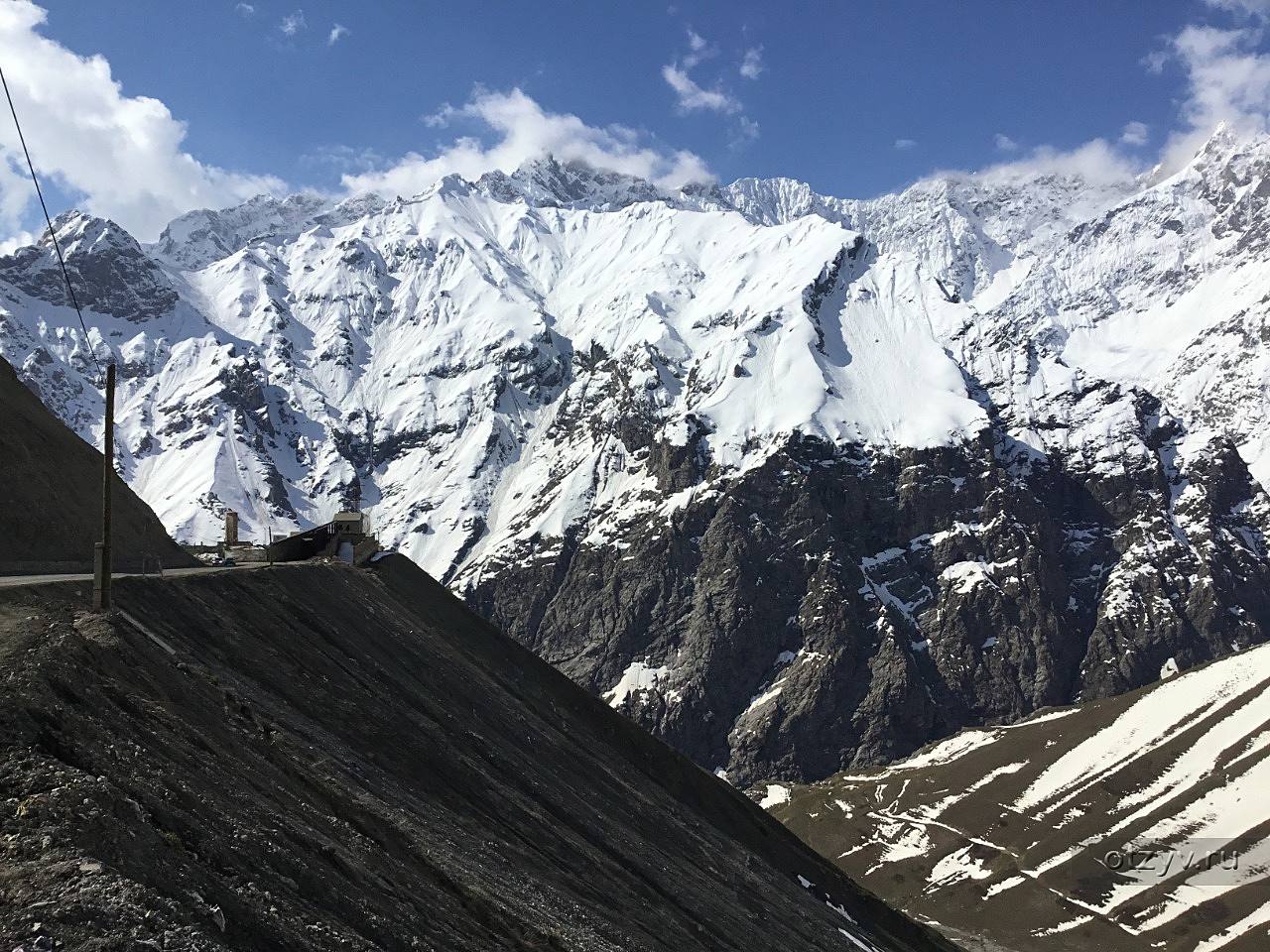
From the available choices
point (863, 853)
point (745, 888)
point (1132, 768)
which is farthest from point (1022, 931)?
point (745, 888)

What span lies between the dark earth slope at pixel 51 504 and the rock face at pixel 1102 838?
110 m

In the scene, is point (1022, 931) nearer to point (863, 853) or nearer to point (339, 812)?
point (863, 853)

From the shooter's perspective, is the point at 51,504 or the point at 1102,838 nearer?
the point at 51,504

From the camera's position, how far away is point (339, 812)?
77.5 feet

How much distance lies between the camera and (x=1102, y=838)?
6122 inches

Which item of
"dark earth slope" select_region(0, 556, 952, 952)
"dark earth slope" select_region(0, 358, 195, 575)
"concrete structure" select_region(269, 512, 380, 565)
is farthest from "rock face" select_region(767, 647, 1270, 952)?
"dark earth slope" select_region(0, 358, 195, 575)

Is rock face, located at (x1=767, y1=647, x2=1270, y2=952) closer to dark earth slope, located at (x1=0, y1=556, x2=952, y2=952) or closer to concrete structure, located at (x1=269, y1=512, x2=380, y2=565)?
dark earth slope, located at (x1=0, y1=556, x2=952, y2=952)

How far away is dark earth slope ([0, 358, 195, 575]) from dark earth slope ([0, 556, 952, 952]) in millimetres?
6961

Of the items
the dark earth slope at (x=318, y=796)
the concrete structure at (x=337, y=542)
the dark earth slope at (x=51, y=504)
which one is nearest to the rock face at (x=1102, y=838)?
the dark earth slope at (x=318, y=796)

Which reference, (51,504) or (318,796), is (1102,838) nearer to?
(51,504)

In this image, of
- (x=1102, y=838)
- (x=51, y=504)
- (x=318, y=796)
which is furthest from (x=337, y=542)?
(x=1102, y=838)

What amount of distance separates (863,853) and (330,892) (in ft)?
553

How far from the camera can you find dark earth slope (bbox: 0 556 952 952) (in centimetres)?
1429

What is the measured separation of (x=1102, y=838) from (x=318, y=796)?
155730 millimetres
